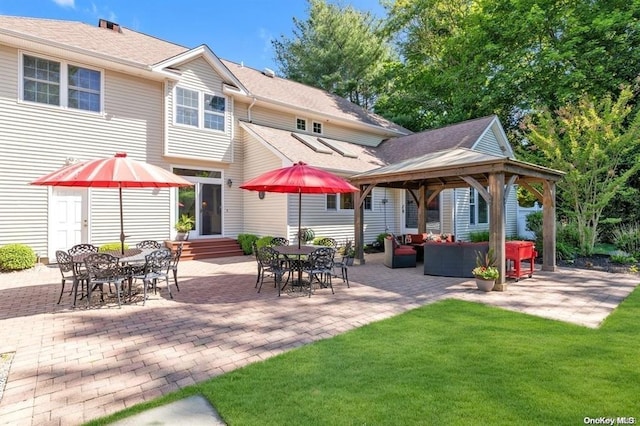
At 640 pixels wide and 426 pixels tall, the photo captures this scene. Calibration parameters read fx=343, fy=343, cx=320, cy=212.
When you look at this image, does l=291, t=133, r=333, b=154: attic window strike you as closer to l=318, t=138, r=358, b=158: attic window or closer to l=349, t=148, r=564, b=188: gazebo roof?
l=318, t=138, r=358, b=158: attic window

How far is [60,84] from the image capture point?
10.8m

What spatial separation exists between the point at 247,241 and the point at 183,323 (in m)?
8.14

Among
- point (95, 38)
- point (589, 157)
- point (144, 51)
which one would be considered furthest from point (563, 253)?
point (95, 38)

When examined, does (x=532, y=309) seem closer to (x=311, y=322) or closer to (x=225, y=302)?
(x=311, y=322)

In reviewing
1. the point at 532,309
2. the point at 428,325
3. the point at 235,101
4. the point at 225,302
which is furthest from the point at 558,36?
the point at 225,302

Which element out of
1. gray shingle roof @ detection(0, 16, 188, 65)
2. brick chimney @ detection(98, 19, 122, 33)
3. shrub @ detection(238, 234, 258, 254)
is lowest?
shrub @ detection(238, 234, 258, 254)

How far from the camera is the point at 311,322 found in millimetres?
5520

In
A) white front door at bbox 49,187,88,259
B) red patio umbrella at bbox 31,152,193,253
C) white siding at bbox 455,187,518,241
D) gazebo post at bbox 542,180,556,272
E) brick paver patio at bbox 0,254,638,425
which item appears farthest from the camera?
white siding at bbox 455,187,518,241

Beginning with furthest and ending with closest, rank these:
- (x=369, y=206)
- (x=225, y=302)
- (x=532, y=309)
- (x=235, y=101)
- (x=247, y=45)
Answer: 1. (x=247, y=45)
2. (x=369, y=206)
3. (x=235, y=101)
4. (x=225, y=302)
5. (x=532, y=309)

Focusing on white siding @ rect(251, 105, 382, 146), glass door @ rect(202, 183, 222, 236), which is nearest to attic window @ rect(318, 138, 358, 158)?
white siding @ rect(251, 105, 382, 146)

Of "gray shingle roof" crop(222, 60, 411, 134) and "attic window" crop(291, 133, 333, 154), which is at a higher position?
"gray shingle roof" crop(222, 60, 411, 134)

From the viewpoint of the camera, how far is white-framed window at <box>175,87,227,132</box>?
43.0 feet

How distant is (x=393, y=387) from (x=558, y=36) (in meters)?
23.5

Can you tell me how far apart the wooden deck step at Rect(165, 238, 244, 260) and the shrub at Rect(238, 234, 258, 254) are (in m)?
0.21
